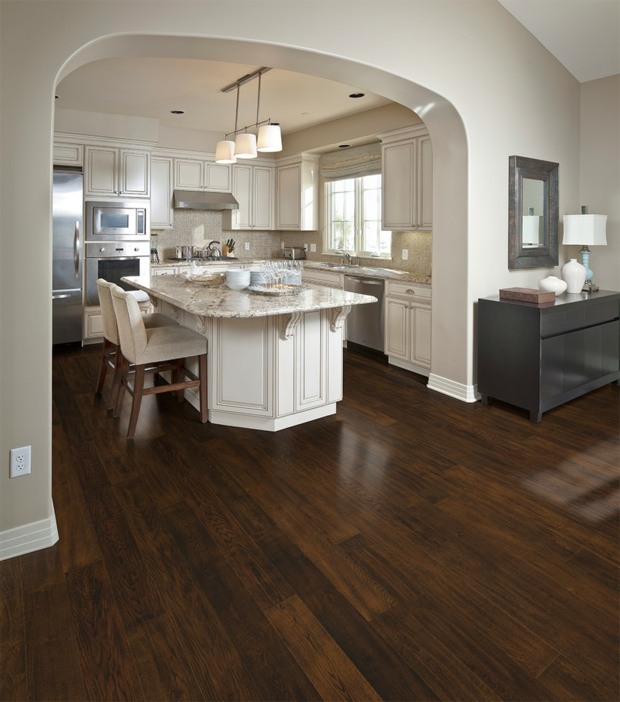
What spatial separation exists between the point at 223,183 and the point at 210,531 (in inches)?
226

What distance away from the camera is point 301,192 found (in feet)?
22.9

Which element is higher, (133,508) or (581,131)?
(581,131)

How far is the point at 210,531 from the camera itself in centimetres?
233

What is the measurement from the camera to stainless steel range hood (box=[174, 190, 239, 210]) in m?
6.64

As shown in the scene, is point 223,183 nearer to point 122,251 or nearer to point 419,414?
point 122,251

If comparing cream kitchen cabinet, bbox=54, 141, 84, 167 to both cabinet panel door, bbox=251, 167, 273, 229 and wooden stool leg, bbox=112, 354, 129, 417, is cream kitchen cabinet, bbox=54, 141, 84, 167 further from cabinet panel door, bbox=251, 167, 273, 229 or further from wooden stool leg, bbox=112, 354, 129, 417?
wooden stool leg, bbox=112, 354, 129, 417

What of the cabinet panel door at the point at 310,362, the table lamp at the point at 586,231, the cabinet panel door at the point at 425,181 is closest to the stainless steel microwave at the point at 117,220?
the cabinet panel door at the point at 425,181

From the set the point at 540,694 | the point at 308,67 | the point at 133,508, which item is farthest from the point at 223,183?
the point at 540,694

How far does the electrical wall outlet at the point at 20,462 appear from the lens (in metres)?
2.14

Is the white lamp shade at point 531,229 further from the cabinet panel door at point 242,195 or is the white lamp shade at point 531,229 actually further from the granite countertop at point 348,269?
the cabinet panel door at point 242,195

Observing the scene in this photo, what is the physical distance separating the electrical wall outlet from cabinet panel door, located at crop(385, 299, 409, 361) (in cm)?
354

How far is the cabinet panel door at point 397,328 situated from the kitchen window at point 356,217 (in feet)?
3.78

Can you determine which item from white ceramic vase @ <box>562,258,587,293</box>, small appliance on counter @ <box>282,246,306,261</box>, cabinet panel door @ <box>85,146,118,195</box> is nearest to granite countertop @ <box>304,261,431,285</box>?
small appliance on counter @ <box>282,246,306,261</box>

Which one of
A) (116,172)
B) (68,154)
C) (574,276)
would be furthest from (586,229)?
(68,154)
